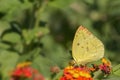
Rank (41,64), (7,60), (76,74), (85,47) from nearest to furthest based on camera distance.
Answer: (76,74)
(85,47)
(41,64)
(7,60)

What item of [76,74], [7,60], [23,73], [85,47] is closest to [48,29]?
[7,60]

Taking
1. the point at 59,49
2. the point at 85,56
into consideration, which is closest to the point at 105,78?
the point at 85,56

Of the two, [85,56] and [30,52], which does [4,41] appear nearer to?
[30,52]

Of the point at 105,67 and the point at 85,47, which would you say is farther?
the point at 85,47

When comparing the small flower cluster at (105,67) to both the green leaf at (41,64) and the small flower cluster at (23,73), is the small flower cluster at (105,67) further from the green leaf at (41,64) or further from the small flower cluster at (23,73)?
the green leaf at (41,64)

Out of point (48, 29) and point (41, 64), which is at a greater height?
point (48, 29)

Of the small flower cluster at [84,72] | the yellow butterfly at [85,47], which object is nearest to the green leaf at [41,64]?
the yellow butterfly at [85,47]

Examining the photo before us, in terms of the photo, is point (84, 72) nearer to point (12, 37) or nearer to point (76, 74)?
point (76, 74)
